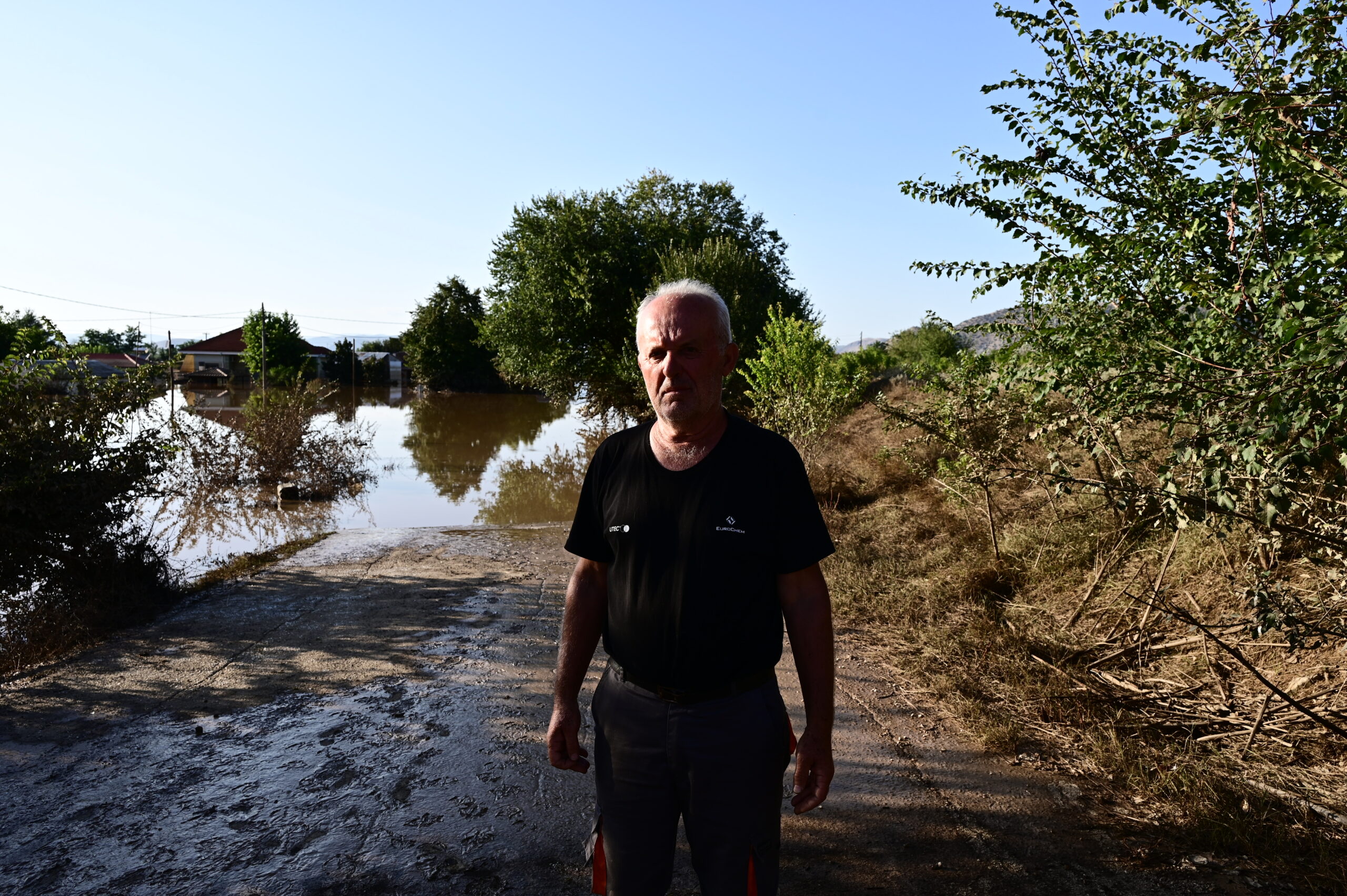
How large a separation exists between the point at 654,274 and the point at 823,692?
78.7 ft

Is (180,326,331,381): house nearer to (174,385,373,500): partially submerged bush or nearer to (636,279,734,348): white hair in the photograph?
(174,385,373,500): partially submerged bush

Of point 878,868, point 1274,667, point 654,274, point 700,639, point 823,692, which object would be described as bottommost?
point 878,868

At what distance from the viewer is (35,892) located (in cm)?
316

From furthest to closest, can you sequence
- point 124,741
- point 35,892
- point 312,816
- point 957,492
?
point 957,492 → point 124,741 → point 312,816 → point 35,892

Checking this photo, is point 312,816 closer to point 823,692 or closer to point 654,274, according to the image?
point 823,692

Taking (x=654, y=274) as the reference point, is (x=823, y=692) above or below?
below

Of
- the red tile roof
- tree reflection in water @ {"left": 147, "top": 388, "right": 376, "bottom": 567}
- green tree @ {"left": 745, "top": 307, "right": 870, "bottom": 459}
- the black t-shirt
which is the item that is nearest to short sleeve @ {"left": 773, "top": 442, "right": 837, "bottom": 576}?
the black t-shirt

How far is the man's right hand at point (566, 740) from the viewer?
2578 millimetres

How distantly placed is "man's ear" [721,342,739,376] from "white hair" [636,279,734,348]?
17mm

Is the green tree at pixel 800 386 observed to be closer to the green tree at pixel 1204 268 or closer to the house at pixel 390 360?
the green tree at pixel 1204 268

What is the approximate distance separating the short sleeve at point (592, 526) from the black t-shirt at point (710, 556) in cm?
9

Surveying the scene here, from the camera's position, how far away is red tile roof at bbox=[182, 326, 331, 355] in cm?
7606

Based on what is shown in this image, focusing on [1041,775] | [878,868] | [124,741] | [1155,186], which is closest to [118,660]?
[124,741]

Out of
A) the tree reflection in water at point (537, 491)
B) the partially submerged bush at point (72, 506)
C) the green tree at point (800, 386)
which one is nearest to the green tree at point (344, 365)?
the tree reflection in water at point (537, 491)
